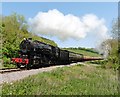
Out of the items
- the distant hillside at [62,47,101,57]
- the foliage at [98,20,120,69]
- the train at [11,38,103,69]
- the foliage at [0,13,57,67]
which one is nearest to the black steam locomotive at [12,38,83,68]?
the train at [11,38,103,69]

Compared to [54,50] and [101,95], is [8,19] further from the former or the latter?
[101,95]

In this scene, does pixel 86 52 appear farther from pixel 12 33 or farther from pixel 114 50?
pixel 114 50

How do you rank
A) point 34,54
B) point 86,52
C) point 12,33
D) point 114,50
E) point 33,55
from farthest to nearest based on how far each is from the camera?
point 86,52, point 12,33, point 114,50, point 34,54, point 33,55

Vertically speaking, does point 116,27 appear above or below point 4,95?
above

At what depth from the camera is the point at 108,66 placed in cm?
3562

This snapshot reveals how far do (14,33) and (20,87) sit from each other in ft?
121

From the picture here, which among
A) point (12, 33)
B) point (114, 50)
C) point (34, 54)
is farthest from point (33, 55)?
point (12, 33)

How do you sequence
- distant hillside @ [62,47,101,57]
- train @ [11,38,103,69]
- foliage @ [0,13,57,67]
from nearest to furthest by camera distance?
train @ [11,38,103,69] < foliage @ [0,13,57,67] < distant hillside @ [62,47,101,57]

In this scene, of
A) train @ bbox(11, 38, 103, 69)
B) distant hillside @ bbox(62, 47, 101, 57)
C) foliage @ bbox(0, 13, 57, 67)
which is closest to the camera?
train @ bbox(11, 38, 103, 69)

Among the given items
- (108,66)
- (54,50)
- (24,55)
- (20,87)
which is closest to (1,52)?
(54,50)

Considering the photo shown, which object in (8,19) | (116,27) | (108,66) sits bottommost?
(108,66)

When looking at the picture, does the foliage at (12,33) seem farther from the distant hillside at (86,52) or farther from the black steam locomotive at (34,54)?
the distant hillside at (86,52)

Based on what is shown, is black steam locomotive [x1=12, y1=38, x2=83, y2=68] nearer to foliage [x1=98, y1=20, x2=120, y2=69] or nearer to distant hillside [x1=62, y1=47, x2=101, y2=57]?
foliage [x1=98, y1=20, x2=120, y2=69]

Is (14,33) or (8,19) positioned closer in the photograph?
(14,33)
